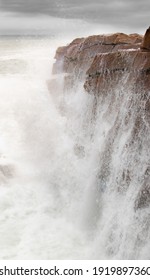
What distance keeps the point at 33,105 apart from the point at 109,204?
396 inches

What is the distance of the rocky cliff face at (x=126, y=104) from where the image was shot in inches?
319

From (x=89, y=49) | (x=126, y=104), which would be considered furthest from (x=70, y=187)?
(x=89, y=49)

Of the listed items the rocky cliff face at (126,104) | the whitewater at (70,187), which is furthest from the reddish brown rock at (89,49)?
the whitewater at (70,187)

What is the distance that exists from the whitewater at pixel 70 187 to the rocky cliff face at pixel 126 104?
2.0 inches

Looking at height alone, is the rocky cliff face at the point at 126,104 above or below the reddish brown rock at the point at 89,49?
below

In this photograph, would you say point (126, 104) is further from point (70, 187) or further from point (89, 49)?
point (89, 49)

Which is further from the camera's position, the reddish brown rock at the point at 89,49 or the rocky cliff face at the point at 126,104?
the reddish brown rock at the point at 89,49

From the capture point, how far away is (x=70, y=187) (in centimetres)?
1134

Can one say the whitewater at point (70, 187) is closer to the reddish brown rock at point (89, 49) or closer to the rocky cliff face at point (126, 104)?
the rocky cliff face at point (126, 104)

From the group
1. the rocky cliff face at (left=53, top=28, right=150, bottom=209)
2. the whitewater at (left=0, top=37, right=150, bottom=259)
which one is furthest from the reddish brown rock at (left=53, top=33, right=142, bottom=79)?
the whitewater at (left=0, top=37, right=150, bottom=259)

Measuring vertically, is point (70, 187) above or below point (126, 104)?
below

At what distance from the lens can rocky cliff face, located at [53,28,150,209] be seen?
8.10 metres

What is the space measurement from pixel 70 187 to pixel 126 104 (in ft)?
11.5

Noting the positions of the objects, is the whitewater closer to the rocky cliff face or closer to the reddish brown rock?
the rocky cliff face
